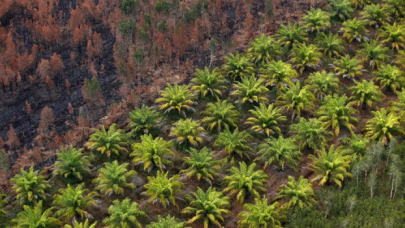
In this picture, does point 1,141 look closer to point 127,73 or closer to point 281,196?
point 127,73

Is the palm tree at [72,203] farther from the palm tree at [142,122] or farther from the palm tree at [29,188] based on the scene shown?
the palm tree at [142,122]

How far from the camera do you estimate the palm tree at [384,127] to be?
27.0 metres

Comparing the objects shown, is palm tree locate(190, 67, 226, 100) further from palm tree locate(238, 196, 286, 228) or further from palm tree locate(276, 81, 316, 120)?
palm tree locate(238, 196, 286, 228)

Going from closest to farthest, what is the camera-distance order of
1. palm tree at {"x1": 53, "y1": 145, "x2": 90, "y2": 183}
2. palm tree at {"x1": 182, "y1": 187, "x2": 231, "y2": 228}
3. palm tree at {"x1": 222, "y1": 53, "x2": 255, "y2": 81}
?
palm tree at {"x1": 182, "y1": 187, "x2": 231, "y2": 228}
palm tree at {"x1": 53, "y1": 145, "x2": 90, "y2": 183}
palm tree at {"x1": 222, "y1": 53, "x2": 255, "y2": 81}

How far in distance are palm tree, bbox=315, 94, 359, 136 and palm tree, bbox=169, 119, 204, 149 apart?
361 inches

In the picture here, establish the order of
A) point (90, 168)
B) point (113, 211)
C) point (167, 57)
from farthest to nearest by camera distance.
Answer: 1. point (167, 57)
2. point (90, 168)
3. point (113, 211)

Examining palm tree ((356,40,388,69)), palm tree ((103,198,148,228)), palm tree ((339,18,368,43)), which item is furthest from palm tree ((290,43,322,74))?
palm tree ((103,198,148,228))

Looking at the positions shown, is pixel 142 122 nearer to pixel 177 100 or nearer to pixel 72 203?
pixel 177 100

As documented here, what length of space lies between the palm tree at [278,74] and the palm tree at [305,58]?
1593 mm

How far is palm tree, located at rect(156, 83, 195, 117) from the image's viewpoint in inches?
1213

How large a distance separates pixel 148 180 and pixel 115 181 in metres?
2.13

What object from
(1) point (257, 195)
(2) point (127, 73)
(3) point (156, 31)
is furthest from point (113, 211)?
(3) point (156, 31)

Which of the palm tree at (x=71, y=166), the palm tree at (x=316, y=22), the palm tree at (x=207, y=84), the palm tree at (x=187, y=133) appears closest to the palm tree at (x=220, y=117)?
the palm tree at (x=187, y=133)

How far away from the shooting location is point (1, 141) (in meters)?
29.3
